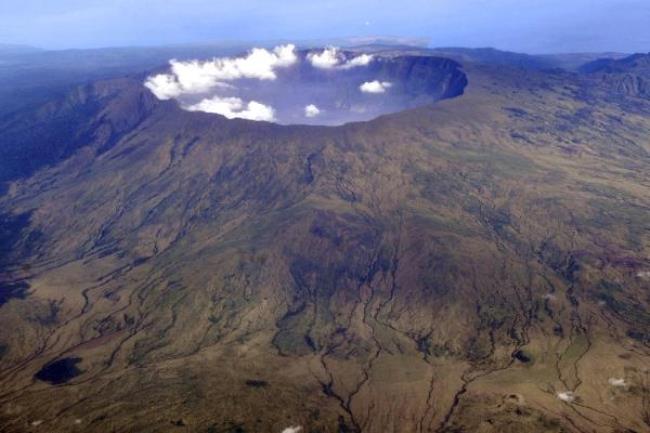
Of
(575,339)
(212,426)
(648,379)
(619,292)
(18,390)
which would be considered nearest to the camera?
(212,426)

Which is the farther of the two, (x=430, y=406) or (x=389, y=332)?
(x=389, y=332)

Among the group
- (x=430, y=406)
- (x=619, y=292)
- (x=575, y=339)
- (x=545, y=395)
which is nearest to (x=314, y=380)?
(x=430, y=406)

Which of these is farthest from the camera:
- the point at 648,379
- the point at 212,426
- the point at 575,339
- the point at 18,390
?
the point at 575,339

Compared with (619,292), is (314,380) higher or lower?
lower

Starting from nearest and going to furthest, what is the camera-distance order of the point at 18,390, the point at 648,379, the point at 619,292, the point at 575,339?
1. the point at 648,379
2. the point at 18,390
3. the point at 575,339
4. the point at 619,292

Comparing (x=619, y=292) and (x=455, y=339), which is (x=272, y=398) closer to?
(x=455, y=339)

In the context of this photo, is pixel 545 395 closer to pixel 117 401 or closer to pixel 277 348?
pixel 277 348

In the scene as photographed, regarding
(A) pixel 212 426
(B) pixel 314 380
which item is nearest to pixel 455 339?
(B) pixel 314 380

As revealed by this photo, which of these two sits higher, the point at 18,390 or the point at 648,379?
the point at 648,379

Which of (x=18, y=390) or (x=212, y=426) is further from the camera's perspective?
(x=18, y=390)
